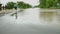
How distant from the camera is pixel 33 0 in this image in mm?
3594

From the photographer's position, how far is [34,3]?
11.5 ft

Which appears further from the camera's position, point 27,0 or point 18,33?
point 27,0

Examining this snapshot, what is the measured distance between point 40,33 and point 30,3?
85 centimetres

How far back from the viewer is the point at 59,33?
9.52 ft

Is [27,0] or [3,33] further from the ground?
[27,0]

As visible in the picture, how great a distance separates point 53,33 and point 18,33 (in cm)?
52

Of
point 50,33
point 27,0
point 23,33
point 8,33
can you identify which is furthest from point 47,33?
point 27,0

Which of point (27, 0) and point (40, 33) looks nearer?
point (40, 33)

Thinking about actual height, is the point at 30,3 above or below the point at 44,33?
above

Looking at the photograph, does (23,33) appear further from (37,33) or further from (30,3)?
(30,3)

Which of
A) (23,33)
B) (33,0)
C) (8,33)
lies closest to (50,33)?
(23,33)

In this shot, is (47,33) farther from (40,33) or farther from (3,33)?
(3,33)

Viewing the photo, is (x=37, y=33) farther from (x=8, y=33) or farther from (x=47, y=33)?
(x=8, y=33)

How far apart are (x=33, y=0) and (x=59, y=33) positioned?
37.6 inches
